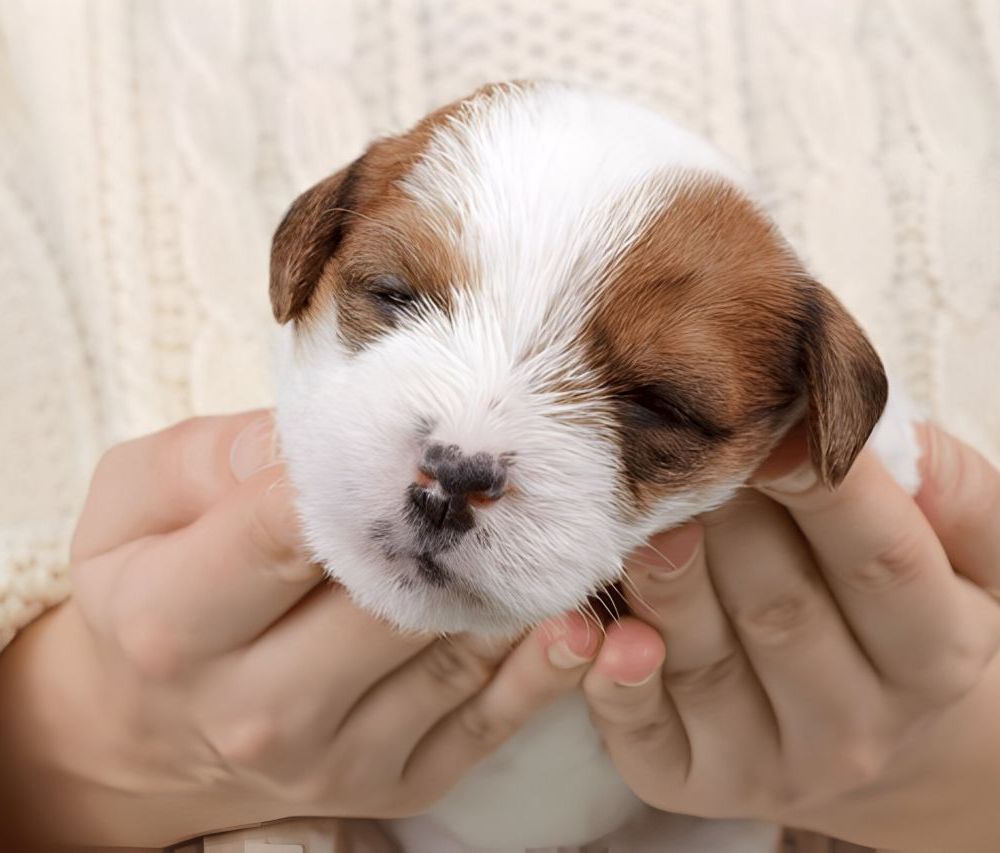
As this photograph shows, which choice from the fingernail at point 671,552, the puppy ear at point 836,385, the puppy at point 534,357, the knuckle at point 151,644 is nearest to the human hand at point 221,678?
the knuckle at point 151,644

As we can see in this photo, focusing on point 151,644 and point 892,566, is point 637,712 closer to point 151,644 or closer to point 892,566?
point 892,566

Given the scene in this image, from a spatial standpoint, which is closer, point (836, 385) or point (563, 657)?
point (836, 385)

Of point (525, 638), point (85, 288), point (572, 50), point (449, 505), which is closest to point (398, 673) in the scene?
point (525, 638)

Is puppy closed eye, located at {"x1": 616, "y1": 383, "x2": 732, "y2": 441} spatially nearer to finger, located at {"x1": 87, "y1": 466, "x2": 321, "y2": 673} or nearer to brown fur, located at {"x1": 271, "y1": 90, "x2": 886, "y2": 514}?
brown fur, located at {"x1": 271, "y1": 90, "x2": 886, "y2": 514}

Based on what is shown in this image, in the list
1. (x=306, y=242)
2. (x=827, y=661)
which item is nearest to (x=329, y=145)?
(x=306, y=242)

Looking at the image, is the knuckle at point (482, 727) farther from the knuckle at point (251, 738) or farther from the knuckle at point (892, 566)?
the knuckle at point (892, 566)
